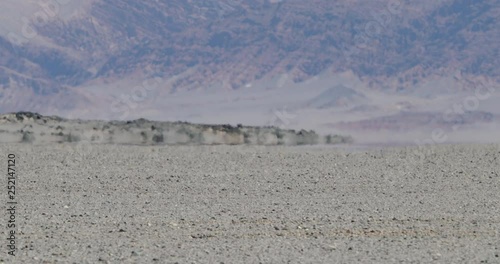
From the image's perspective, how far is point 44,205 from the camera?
1853 centimetres

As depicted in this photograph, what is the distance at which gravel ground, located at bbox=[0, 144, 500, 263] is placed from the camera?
13.4 metres

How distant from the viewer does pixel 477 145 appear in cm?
3275

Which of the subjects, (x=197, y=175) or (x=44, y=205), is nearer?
(x=44, y=205)

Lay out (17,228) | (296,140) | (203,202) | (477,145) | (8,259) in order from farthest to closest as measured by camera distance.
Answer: (296,140) → (477,145) → (203,202) → (17,228) → (8,259)

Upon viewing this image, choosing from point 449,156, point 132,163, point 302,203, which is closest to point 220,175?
point 132,163

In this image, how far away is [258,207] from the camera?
1819cm

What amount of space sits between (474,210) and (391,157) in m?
11.3

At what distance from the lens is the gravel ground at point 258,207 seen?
13438 millimetres

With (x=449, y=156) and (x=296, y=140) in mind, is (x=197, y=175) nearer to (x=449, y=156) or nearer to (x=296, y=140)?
(x=449, y=156)

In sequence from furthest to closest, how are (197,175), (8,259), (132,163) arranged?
1. (132,163)
2. (197,175)
3. (8,259)

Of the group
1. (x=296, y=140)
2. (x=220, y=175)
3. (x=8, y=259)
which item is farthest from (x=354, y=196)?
(x=296, y=140)

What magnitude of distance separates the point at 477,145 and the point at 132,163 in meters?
11.3

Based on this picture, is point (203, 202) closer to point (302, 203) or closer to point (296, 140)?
point (302, 203)

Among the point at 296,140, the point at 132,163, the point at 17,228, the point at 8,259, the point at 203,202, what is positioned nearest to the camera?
the point at 8,259
